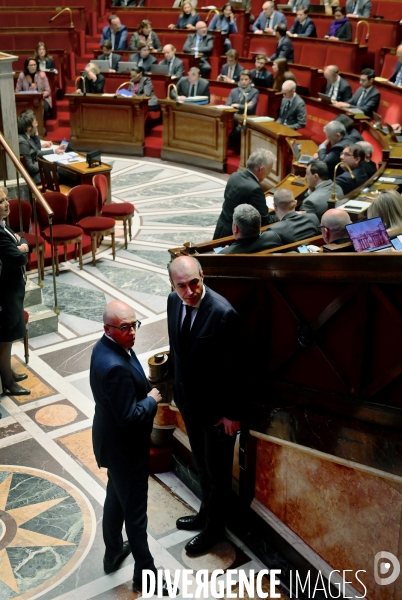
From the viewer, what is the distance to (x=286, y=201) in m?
5.72

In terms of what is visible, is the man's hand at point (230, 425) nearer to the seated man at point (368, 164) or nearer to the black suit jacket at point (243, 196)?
the black suit jacket at point (243, 196)

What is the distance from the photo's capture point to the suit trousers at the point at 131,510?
3430 mm

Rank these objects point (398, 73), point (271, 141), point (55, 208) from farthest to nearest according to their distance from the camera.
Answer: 1. point (398, 73)
2. point (271, 141)
3. point (55, 208)

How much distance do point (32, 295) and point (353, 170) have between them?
3143 mm

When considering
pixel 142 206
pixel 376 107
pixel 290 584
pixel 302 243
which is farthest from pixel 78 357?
pixel 376 107

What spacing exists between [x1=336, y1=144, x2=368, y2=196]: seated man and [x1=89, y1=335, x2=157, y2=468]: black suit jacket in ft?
13.2

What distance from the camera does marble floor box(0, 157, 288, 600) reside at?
3795 millimetres

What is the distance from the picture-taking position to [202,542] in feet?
12.8

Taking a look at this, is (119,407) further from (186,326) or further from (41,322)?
(41,322)

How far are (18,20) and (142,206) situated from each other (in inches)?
287

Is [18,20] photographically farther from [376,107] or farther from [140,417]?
[140,417]

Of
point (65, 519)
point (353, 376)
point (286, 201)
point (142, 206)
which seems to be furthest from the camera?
point (142, 206)

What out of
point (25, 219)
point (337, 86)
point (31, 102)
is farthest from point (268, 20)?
point (25, 219)

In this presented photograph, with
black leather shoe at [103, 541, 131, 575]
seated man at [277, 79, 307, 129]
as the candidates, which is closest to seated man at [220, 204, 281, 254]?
black leather shoe at [103, 541, 131, 575]
